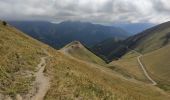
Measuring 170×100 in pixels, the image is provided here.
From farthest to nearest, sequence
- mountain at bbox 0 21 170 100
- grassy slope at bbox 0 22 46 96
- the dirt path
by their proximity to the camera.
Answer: grassy slope at bbox 0 22 46 96 < mountain at bbox 0 21 170 100 < the dirt path

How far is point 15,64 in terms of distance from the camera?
59125 mm

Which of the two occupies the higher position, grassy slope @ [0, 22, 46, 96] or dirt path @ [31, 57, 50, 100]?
grassy slope @ [0, 22, 46, 96]

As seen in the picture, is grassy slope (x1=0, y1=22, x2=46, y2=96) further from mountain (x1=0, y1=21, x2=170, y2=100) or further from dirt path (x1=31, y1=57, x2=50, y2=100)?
dirt path (x1=31, y1=57, x2=50, y2=100)

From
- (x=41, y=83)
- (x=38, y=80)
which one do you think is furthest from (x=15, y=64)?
(x=41, y=83)

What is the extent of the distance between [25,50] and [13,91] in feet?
71.0

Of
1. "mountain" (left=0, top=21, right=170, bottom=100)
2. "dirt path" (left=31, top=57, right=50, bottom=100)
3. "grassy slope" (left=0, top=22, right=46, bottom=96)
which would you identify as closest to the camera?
"dirt path" (left=31, top=57, right=50, bottom=100)

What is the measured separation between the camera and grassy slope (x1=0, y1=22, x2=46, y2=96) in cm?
5022

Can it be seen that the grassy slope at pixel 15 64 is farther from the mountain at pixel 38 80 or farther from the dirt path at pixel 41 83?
the dirt path at pixel 41 83

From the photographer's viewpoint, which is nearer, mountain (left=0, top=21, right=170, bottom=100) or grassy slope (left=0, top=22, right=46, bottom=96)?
mountain (left=0, top=21, right=170, bottom=100)

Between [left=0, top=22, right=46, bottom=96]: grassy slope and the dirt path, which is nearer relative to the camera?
the dirt path

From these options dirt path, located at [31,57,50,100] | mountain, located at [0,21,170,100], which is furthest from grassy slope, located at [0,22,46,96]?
dirt path, located at [31,57,50,100]

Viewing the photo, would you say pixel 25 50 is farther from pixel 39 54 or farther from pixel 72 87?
pixel 72 87

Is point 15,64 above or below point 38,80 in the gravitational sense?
above

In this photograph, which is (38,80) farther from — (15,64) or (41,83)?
(15,64)
